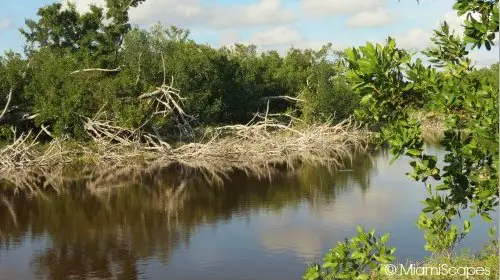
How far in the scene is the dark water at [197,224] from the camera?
12238 millimetres

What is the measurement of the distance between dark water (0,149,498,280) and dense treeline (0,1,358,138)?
4.25 metres

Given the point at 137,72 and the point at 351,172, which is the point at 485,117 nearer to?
the point at 351,172

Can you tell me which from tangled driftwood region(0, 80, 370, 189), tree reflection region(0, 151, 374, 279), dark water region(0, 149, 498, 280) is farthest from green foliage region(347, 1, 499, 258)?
tangled driftwood region(0, 80, 370, 189)

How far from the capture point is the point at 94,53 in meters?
31.3

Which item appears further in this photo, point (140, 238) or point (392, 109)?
point (140, 238)

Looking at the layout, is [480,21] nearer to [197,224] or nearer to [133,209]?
[197,224]

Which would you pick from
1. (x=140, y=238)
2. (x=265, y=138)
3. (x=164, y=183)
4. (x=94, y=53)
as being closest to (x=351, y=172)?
(x=265, y=138)

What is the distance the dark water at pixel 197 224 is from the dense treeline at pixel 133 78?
425 cm

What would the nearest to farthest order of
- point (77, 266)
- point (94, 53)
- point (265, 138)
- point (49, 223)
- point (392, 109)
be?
point (392, 109) → point (77, 266) → point (49, 223) → point (265, 138) → point (94, 53)

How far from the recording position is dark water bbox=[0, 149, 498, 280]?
12.2m

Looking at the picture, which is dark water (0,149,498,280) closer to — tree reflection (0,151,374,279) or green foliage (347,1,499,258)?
tree reflection (0,151,374,279)

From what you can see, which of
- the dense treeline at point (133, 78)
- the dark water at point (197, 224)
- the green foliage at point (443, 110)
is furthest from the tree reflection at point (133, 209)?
the green foliage at point (443, 110)

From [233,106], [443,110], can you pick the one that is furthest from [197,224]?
[233,106]

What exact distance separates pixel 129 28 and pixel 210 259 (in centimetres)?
2391
